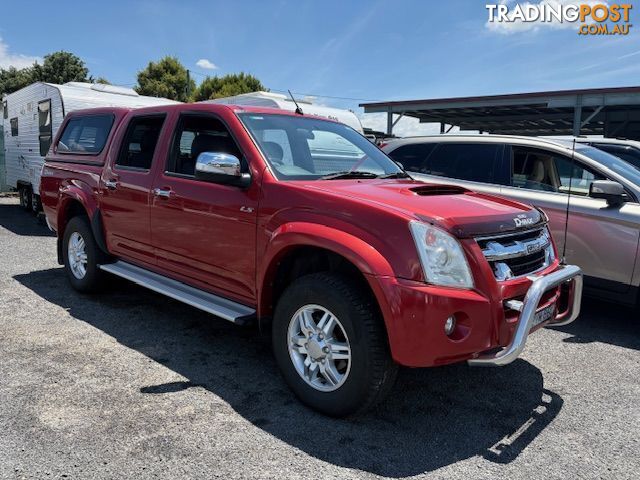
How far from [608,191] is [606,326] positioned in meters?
1.41

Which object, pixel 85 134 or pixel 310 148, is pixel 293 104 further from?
pixel 310 148

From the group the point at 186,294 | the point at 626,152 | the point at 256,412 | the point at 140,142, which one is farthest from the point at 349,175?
the point at 626,152

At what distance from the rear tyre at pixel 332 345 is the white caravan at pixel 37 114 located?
836cm

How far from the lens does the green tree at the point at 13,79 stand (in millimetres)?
40969

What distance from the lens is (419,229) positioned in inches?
110

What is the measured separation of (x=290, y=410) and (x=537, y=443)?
145cm

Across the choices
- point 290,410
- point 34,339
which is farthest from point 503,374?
point 34,339

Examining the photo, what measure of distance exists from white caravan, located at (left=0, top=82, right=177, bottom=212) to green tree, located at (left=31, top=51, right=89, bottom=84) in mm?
28572

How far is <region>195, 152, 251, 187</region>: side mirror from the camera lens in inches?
136

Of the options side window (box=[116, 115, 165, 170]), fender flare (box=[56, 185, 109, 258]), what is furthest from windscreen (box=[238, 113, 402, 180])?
fender flare (box=[56, 185, 109, 258])

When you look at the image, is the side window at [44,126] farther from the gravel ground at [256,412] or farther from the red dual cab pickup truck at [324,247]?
the gravel ground at [256,412]

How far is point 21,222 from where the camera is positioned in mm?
11477

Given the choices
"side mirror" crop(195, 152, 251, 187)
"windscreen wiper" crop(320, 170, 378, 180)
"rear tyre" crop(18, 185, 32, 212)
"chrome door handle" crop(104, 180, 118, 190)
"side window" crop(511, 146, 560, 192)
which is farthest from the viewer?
"rear tyre" crop(18, 185, 32, 212)

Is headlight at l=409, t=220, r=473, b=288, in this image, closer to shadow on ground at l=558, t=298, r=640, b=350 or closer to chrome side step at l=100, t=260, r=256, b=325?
chrome side step at l=100, t=260, r=256, b=325
